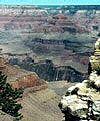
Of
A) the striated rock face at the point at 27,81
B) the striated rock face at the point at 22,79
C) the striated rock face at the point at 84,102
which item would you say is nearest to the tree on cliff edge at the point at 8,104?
the striated rock face at the point at 22,79

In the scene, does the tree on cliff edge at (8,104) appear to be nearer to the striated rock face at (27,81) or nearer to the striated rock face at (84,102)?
the striated rock face at (27,81)

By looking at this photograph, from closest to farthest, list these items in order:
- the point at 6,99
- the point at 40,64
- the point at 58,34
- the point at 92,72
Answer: the point at 92,72 < the point at 6,99 < the point at 40,64 < the point at 58,34

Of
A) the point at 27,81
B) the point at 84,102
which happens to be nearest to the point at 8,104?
the point at 27,81

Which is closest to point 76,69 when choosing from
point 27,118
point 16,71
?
point 16,71

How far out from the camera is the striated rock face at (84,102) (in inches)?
617

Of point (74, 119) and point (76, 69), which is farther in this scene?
point (76, 69)

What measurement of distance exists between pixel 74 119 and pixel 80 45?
13899 centimetres

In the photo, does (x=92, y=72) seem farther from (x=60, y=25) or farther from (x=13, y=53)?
Answer: (x=60, y=25)

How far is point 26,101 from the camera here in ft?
159

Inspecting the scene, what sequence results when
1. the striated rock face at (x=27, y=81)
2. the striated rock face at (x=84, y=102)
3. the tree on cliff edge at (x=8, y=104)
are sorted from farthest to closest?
the striated rock face at (x=27, y=81) → the tree on cliff edge at (x=8, y=104) → the striated rock face at (x=84, y=102)

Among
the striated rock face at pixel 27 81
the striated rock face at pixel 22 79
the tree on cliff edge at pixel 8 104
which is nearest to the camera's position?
the tree on cliff edge at pixel 8 104

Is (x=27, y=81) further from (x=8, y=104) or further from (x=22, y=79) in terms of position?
(x=8, y=104)

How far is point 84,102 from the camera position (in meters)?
16.1

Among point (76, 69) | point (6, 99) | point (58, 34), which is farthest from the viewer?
point (58, 34)
